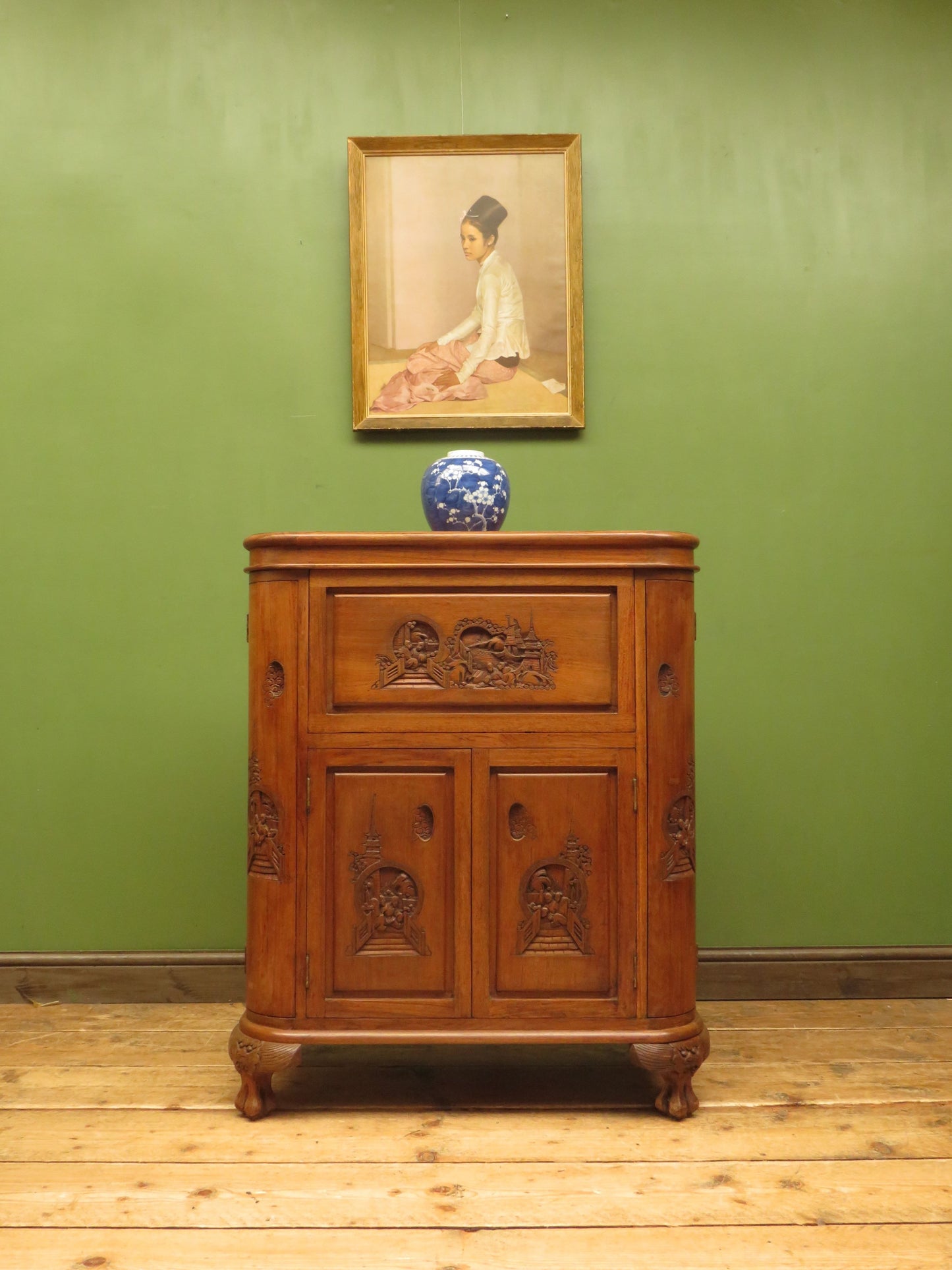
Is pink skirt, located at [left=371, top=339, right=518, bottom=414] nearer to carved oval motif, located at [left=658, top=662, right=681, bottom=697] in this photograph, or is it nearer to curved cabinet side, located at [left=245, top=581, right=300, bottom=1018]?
curved cabinet side, located at [left=245, top=581, right=300, bottom=1018]

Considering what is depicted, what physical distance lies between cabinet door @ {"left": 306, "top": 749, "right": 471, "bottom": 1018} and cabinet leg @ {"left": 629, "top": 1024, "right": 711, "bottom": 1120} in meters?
0.33

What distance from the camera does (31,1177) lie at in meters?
1.52

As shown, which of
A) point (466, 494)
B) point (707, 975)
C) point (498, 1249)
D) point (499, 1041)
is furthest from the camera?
point (707, 975)

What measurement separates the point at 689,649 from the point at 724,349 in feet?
3.20

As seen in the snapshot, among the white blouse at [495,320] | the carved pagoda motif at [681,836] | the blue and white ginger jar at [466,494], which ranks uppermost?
the white blouse at [495,320]

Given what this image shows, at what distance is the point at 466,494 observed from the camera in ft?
6.18

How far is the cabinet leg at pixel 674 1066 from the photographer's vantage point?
5.63 feet

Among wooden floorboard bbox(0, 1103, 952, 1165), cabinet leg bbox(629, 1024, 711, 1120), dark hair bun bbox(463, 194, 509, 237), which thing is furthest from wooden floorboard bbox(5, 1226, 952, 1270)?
dark hair bun bbox(463, 194, 509, 237)

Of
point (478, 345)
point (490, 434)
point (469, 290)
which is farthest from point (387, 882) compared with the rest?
point (469, 290)

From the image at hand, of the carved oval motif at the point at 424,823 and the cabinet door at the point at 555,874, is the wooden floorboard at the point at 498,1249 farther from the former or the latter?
the carved oval motif at the point at 424,823

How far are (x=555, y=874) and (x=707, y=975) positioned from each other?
840 millimetres

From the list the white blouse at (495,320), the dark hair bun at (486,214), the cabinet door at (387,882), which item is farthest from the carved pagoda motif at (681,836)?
the dark hair bun at (486,214)

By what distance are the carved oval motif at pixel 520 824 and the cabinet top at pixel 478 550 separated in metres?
0.43

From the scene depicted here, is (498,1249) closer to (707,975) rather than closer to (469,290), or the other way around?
(707,975)
